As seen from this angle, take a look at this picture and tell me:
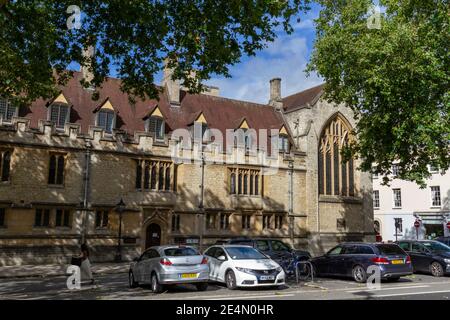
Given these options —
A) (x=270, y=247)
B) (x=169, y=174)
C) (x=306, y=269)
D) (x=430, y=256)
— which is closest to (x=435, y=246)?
(x=430, y=256)

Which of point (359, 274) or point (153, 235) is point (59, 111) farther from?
point (359, 274)

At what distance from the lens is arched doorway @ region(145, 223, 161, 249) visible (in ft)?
91.2

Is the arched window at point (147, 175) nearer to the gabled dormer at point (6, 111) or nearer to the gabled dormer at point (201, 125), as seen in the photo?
the gabled dormer at point (201, 125)

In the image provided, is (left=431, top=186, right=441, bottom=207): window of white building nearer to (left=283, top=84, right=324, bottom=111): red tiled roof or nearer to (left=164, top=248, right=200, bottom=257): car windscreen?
(left=283, top=84, right=324, bottom=111): red tiled roof

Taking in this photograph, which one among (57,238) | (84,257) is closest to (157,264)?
(84,257)

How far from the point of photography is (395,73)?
22.5m

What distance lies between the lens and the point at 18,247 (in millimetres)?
23594

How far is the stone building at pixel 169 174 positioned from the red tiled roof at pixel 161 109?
0.32 ft

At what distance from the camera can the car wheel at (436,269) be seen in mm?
19894

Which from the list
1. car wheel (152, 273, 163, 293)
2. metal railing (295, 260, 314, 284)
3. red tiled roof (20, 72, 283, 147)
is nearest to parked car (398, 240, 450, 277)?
metal railing (295, 260, 314, 284)

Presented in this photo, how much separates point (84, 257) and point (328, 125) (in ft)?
83.4

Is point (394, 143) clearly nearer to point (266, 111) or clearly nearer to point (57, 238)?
point (266, 111)

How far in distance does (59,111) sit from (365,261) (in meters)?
19.4

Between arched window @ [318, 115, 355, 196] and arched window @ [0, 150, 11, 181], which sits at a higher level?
arched window @ [318, 115, 355, 196]
